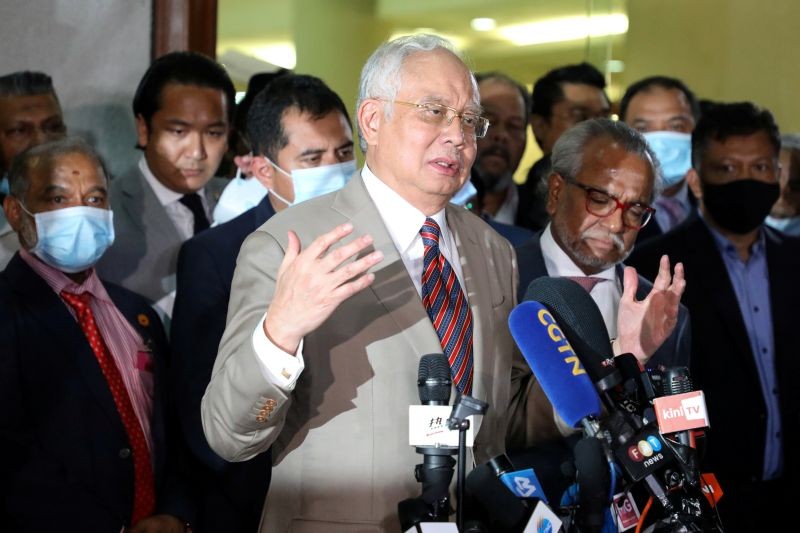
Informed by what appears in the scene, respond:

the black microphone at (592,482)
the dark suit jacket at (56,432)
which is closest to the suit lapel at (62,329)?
the dark suit jacket at (56,432)

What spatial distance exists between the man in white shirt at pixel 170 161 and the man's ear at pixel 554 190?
1.21 m

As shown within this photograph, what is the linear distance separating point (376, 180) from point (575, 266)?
1162 mm

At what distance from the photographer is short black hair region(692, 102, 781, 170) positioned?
4328mm

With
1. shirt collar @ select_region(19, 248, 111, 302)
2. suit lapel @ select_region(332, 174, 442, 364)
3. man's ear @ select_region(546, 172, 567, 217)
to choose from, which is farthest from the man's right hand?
man's ear @ select_region(546, 172, 567, 217)

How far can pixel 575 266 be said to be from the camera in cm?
343

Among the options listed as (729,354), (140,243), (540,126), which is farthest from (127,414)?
(540,126)

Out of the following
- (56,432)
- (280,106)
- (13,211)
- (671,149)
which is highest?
(280,106)

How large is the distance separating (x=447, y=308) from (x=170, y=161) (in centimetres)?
186

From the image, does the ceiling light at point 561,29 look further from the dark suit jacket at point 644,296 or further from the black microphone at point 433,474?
the black microphone at point 433,474

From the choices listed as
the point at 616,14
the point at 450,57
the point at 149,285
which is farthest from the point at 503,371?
the point at 616,14

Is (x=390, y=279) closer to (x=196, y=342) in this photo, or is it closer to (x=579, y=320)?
(x=579, y=320)

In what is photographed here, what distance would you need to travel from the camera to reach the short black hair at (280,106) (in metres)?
3.68

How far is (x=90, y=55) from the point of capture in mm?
4301

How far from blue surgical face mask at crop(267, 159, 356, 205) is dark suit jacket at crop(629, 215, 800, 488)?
1.18 metres
